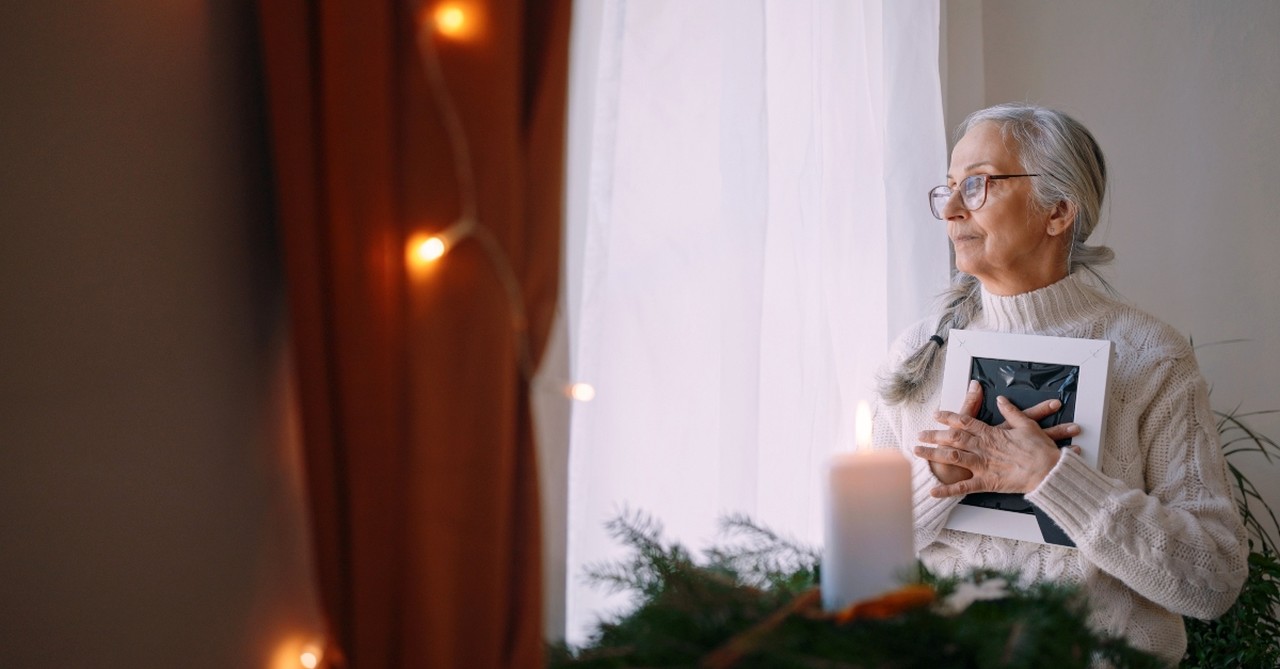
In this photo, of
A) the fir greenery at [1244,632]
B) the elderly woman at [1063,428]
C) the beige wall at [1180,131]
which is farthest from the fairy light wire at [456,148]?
the beige wall at [1180,131]

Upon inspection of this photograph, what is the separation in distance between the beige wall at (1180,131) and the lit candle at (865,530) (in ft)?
5.98

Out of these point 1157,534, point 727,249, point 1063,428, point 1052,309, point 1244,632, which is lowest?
point 1244,632

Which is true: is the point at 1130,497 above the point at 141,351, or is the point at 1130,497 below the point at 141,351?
below

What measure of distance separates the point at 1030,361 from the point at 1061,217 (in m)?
0.29

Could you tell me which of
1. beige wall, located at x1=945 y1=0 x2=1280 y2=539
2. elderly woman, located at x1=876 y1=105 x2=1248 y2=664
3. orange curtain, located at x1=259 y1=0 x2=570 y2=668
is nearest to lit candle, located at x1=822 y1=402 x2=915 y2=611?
orange curtain, located at x1=259 y1=0 x2=570 y2=668

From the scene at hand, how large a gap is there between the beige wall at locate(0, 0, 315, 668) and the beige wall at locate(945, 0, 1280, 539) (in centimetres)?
196

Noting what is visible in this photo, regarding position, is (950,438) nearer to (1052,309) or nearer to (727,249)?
(1052,309)

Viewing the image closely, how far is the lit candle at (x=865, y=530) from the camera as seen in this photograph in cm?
67

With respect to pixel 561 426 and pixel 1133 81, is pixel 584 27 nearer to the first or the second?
pixel 561 426

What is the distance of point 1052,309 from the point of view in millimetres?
1438

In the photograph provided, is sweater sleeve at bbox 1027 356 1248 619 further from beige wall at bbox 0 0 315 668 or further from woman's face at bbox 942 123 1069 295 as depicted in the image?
beige wall at bbox 0 0 315 668

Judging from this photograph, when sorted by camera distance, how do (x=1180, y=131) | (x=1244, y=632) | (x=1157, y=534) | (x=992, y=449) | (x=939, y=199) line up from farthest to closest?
(x=1180, y=131), (x=1244, y=632), (x=939, y=199), (x=992, y=449), (x=1157, y=534)

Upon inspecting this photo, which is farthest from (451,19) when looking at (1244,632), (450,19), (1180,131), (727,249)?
(1180,131)

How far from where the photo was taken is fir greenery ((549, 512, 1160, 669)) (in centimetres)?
56
